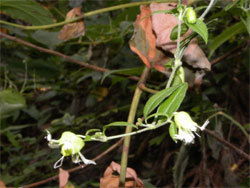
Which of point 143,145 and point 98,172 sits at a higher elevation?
point 143,145

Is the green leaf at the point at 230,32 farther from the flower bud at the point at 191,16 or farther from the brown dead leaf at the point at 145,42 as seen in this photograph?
the flower bud at the point at 191,16

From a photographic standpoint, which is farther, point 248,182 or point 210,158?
point 210,158

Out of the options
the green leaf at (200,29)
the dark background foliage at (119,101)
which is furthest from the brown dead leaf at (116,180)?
the green leaf at (200,29)

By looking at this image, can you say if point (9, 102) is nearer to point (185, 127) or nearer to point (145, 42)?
point (145, 42)

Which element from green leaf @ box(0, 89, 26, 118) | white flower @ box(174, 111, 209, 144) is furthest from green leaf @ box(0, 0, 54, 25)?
white flower @ box(174, 111, 209, 144)

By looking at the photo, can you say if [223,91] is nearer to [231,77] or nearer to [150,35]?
[231,77]

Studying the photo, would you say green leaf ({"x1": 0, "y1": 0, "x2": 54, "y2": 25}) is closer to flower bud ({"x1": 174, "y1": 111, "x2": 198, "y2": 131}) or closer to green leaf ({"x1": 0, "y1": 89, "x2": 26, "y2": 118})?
green leaf ({"x1": 0, "y1": 89, "x2": 26, "y2": 118})

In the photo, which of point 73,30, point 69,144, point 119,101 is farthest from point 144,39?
point 119,101

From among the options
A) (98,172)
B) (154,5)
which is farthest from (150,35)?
(98,172)
